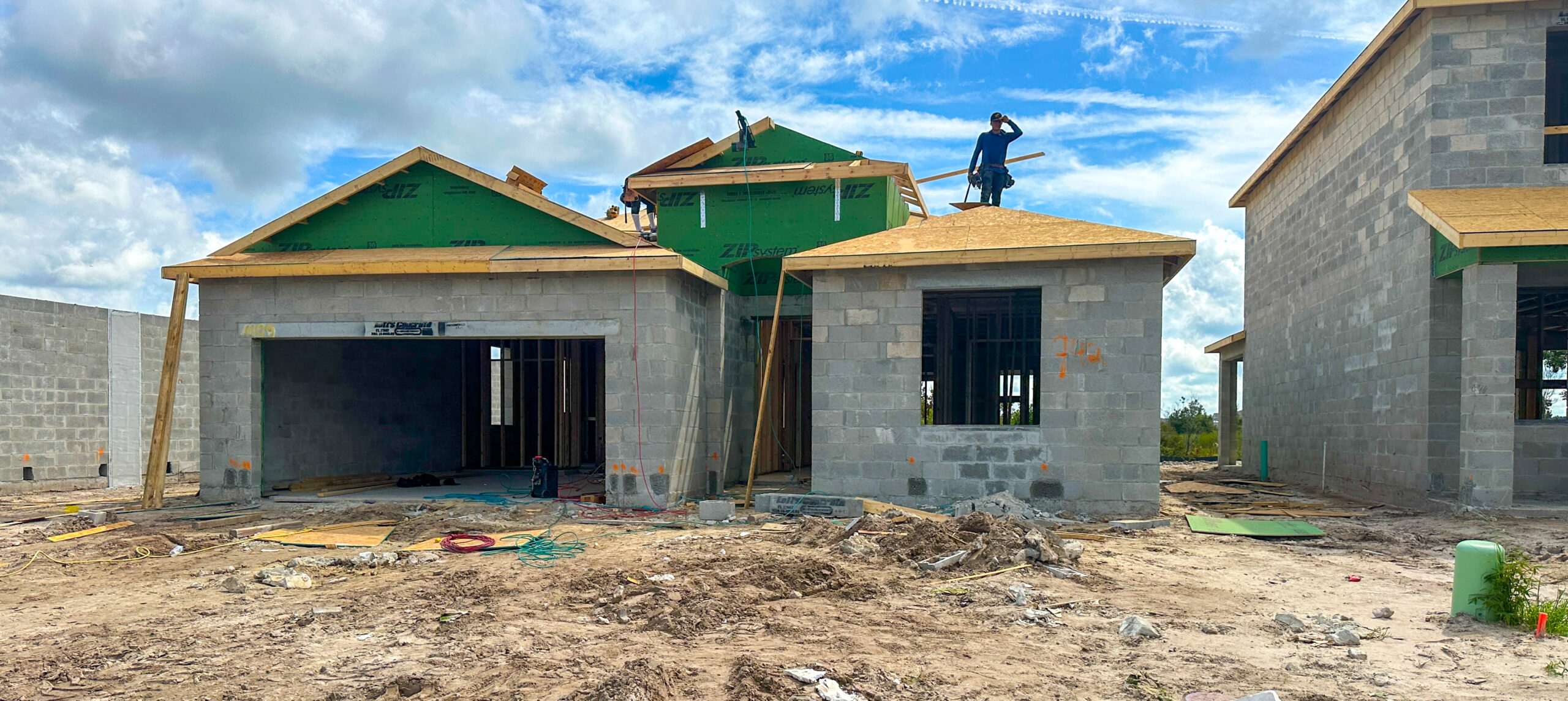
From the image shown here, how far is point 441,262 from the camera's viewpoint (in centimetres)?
1374

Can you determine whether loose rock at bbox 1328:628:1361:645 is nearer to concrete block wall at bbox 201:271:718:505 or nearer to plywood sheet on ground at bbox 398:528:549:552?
plywood sheet on ground at bbox 398:528:549:552

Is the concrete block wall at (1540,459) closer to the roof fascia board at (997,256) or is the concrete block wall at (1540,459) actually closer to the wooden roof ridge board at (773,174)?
the roof fascia board at (997,256)

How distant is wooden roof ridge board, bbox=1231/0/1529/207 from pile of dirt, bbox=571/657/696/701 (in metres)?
14.1

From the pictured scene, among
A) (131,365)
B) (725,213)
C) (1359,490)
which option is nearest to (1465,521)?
(1359,490)

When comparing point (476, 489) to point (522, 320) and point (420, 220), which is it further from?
point (420, 220)

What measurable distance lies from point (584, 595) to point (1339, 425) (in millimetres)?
14683

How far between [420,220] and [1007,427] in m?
9.61

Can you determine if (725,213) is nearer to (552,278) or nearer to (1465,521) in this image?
(552,278)

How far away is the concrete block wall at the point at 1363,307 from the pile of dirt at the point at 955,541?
266 inches

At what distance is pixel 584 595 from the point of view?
7.83 m

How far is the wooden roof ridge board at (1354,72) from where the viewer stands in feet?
44.6

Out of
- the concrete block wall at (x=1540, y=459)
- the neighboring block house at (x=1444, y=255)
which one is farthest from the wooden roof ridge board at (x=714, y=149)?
the concrete block wall at (x=1540, y=459)

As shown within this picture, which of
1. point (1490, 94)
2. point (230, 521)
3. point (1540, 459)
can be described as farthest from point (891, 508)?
point (1490, 94)

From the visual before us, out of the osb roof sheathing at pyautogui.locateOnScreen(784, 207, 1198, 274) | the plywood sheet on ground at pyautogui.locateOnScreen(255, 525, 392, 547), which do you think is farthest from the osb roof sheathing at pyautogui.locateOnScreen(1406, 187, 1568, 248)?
the plywood sheet on ground at pyautogui.locateOnScreen(255, 525, 392, 547)
